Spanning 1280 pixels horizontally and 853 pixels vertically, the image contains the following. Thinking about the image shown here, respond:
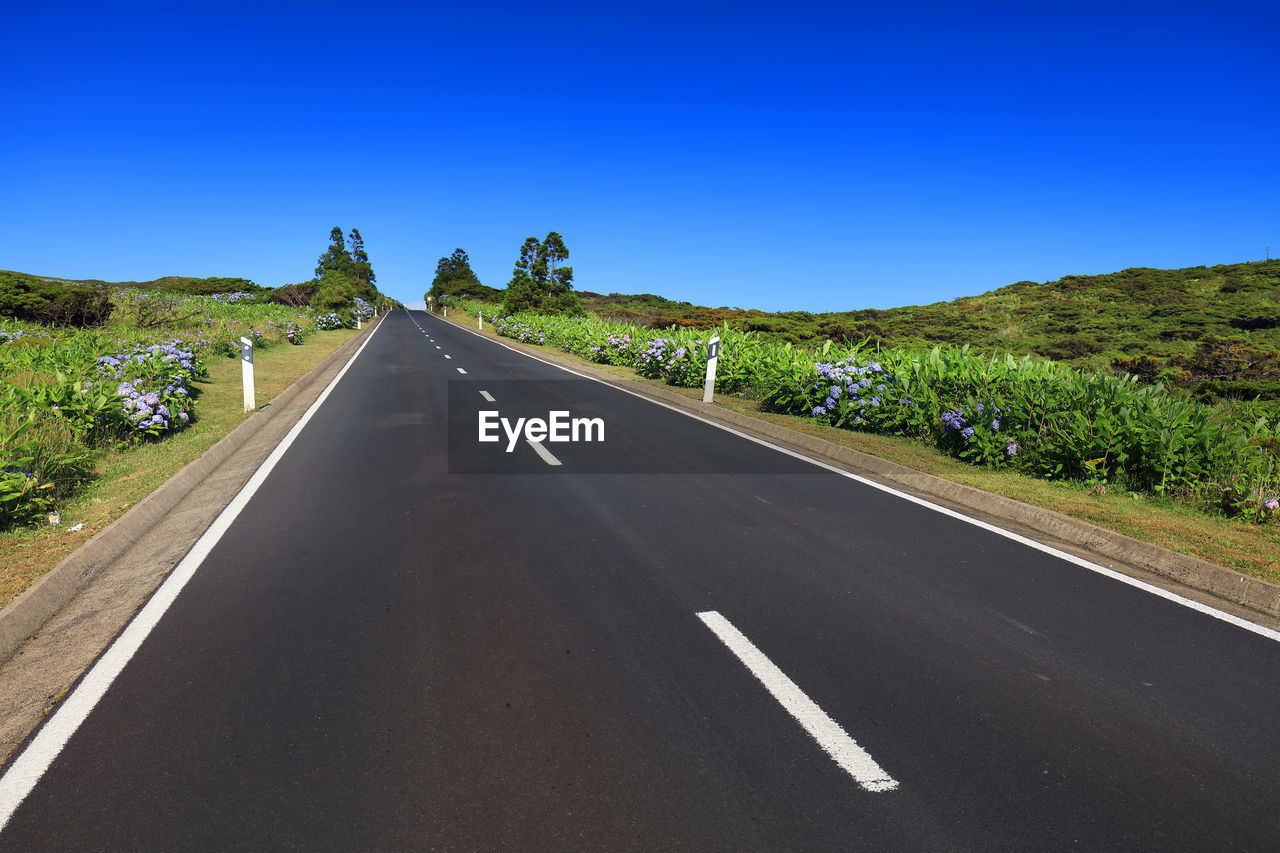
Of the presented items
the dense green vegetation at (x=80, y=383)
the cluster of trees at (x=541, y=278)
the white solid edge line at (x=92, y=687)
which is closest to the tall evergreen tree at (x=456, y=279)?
the cluster of trees at (x=541, y=278)

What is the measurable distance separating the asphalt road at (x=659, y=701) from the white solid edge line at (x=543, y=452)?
9.03 feet

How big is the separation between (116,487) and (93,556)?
2.34 meters

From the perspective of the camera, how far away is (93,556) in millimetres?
5180

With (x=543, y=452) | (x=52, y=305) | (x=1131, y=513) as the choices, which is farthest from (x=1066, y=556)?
(x=52, y=305)

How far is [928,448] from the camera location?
408 inches

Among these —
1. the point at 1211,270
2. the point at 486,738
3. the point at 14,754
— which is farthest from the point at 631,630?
the point at 1211,270

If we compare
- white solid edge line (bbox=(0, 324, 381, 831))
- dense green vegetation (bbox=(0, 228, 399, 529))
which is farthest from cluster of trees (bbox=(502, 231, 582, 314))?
white solid edge line (bbox=(0, 324, 381, 831))

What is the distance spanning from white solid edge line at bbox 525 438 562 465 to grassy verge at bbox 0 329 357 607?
3992mm

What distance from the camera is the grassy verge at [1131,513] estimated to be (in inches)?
220

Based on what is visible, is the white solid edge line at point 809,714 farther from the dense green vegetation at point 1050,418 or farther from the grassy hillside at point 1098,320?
the grassy hillside at point 1098,320

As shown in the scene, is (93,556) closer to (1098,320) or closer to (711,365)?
(711,365)

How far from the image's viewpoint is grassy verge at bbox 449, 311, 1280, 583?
5594 mm

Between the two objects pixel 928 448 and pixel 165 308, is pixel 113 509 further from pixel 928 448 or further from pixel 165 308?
pixel 165 308

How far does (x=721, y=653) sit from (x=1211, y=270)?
179 feet
